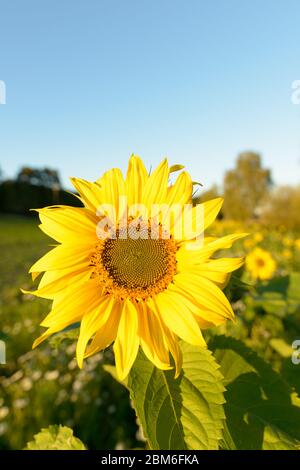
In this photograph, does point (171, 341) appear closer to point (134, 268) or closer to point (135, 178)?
point (134, 268)

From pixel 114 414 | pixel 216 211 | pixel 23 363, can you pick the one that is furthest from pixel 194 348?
pixel 23 363

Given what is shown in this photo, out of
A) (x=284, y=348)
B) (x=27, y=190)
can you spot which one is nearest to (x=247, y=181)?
(x=27, y=190)

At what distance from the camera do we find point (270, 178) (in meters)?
39.8

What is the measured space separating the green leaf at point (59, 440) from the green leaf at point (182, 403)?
1.65 feet

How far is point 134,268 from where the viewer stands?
1.23 m

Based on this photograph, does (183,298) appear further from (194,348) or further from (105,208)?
(105,208)

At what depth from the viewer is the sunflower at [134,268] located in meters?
1.12

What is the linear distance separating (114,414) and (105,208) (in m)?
2.12

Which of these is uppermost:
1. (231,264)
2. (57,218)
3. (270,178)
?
(270,178)

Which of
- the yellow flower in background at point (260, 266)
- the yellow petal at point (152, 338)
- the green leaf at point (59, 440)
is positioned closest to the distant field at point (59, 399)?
the green leaf at point (59, 440)

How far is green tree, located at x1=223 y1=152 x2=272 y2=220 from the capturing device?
36125 mm

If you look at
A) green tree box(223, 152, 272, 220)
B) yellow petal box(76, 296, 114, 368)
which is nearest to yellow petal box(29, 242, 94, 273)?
yellow petal box(76, 296, 114, 368)

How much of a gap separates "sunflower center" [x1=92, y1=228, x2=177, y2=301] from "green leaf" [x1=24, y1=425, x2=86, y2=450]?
2.16 feet

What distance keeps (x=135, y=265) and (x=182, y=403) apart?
0.43 meters
